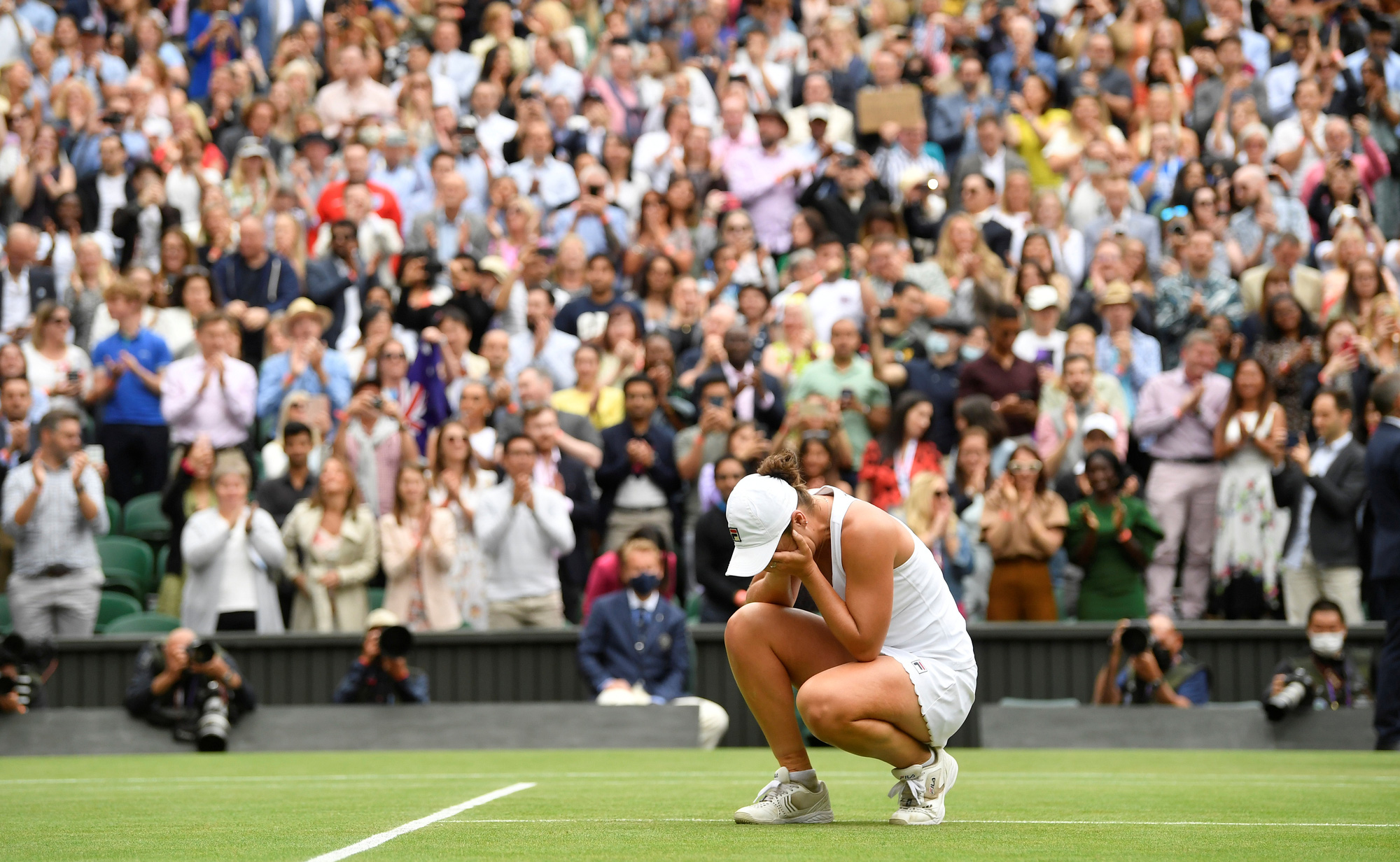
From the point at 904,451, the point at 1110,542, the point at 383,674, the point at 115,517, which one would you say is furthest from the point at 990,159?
the point at 115,517

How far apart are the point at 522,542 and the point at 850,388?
9.43ft

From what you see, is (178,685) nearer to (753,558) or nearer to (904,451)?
(904,451)

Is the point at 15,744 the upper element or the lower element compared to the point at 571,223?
lower

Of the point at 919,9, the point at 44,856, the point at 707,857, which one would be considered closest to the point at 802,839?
the point at 707,857

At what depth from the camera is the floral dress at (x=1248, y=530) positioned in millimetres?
13375

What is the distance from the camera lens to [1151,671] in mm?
12008

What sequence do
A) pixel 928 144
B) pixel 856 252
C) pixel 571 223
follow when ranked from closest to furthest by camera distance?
pixel 856 252
pixel 571 223
pixel 928 144

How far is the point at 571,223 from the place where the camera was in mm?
17312

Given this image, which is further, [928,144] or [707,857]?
[928,144]

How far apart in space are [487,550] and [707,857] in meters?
8.42

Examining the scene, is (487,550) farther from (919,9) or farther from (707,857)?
(919,9)

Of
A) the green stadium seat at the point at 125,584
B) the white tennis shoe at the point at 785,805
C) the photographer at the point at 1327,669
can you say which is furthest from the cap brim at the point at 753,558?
the green stadium seat at the point at 125,584

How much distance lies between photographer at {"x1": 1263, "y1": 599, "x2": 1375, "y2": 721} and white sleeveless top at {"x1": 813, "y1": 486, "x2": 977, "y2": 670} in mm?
5759

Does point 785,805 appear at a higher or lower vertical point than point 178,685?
lower
